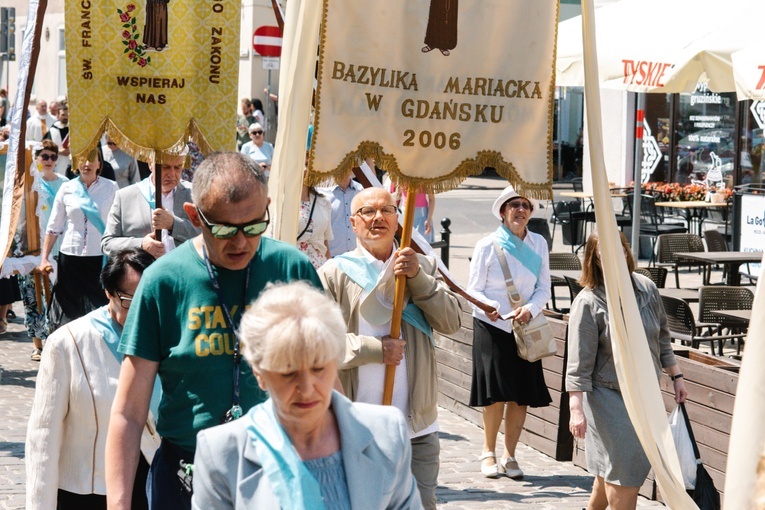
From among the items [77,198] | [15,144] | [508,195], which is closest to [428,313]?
[15,144]

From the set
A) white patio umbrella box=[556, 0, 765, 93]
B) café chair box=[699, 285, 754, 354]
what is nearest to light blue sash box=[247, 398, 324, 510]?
café chair box=[699, 285, 754, 354]

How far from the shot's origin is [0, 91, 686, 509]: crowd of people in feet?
9.57

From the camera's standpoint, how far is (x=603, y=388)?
6.64 m

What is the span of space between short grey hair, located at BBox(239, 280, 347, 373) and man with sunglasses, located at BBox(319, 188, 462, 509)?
2814 mm

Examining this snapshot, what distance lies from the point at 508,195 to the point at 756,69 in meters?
2.90

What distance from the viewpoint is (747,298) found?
10.9 metres

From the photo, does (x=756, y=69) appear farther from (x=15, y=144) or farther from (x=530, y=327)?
(x=15, y=144)

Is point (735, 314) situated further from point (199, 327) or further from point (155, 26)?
point (199, 327)

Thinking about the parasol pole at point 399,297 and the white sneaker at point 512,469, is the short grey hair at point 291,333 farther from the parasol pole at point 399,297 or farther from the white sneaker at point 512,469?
the white sneaker at point 512,469

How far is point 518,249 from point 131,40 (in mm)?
3421

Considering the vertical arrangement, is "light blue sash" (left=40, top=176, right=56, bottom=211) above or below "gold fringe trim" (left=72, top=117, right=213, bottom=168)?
below

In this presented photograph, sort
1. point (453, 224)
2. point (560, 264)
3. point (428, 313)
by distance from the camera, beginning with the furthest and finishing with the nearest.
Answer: point (453, 224), point (560, 264), point (428, 313)

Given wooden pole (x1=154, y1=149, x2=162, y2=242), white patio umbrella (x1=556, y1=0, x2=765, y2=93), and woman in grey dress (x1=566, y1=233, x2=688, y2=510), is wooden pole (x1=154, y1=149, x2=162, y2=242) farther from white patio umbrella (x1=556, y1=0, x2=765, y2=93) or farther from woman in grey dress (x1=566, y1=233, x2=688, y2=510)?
white patio umbrella (x1=556, y1=0, x2=765, y2=93)

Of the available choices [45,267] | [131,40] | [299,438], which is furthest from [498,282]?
[299,438]
